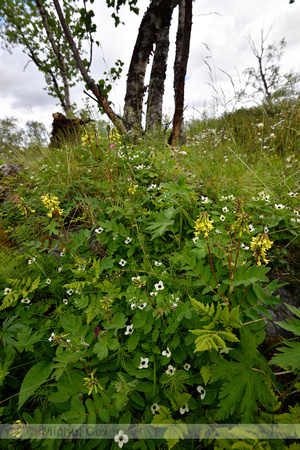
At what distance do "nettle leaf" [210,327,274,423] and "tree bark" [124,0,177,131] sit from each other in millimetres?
4845

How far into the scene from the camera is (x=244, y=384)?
0.94 meters

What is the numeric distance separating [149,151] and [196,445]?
3064 mm

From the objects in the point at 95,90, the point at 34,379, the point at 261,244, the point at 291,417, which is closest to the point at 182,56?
the point at 95,90

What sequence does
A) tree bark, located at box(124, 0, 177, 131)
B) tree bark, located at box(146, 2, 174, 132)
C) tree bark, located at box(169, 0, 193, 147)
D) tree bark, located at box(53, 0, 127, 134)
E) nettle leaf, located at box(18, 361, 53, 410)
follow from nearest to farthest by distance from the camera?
nettle leaf, located at box(18, 361, 53, 410), tree bark, located at box(169, 0, 193, 147), tree bark, located at box(53, 0, 127, 134), tree bark, located at box(124, 0, 177, 131), tree bark, located at box(146, 2, 174, 132)

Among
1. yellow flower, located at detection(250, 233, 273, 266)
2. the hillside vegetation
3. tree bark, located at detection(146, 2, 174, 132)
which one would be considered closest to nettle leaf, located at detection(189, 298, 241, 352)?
the hillside vegetation

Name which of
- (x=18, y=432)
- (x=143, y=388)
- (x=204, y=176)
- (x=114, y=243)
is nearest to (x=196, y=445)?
(x=143, y=388)

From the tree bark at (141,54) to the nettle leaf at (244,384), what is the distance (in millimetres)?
4845

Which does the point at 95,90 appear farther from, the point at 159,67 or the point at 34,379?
the point at 34,379

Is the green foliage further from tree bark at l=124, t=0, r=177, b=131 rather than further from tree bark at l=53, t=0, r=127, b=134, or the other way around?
tree bark at l=124, t=0, r=177, b=131

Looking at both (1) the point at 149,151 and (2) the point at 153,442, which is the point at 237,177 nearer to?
(1) the point at 149,151

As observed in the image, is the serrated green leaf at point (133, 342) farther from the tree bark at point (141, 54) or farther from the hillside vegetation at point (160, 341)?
the tree bark at point (141, 54)

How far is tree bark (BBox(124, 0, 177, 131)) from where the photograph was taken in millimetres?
4637

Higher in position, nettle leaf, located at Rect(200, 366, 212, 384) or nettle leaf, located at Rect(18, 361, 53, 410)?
nettle leaf, located at Rect(200, 366, 212, 384)

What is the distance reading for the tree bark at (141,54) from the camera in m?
4.64
